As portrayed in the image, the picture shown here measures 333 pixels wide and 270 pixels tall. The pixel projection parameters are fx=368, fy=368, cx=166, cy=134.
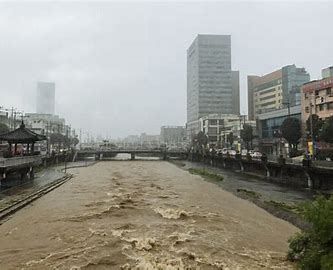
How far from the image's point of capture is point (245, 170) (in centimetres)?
6228

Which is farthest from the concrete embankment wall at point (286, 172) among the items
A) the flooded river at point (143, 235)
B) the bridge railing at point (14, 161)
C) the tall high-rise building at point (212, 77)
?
the tall high-rise building at point (212, 77)

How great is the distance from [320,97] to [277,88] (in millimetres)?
61708

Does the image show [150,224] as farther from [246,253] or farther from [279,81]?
[279,81]

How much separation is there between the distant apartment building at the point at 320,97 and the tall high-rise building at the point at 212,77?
11080 centimetres

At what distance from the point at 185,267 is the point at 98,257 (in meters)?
3.32

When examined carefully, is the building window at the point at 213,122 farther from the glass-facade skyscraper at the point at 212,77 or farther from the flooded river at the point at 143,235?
the flooded river at the point at 143,235

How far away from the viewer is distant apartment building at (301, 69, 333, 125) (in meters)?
59.9

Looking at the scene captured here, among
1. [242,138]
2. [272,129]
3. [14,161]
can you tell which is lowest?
[14,161]

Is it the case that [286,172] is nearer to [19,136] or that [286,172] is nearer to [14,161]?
[14,161]

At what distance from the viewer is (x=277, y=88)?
122 m

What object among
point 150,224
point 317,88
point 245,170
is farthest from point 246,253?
point 317,88

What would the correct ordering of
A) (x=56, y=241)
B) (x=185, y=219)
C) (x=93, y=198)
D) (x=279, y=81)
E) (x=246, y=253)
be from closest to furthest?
1. (x=246, y=253)
2. (x=56, y=241)
3. (x=185, y=219)
4. (x=93, y=198)
5. (x=279, y=81)

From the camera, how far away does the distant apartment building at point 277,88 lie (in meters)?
114

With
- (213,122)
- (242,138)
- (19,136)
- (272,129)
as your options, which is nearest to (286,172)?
(19,136)
